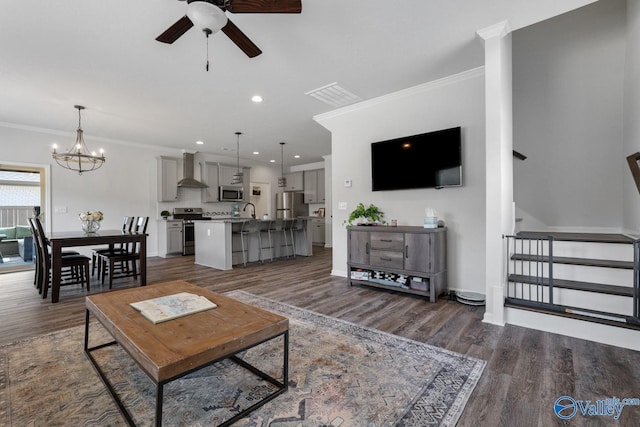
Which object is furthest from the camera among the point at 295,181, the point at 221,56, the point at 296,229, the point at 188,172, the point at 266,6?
the point at 295,181

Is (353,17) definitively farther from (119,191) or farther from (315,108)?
(119,191)

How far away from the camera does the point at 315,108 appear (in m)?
4.58

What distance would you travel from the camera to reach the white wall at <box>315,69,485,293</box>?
3.40 m

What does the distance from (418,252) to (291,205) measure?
247 inches

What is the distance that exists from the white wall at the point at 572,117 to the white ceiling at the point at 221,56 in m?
1.66

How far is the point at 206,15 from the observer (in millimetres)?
1799

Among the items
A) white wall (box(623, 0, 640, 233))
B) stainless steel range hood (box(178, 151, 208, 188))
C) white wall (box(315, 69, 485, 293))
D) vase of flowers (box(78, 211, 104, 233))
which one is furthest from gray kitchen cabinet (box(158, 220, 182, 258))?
white wall (box(623, 0, 640, 233))

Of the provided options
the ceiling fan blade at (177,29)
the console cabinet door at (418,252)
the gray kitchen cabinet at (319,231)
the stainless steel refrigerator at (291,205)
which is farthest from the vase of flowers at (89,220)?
the gray kitchen cabinet at (319,231)

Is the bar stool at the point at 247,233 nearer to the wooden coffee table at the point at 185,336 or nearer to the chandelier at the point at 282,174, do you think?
the chandelier at the point at 282,174

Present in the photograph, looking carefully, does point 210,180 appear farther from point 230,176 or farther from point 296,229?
point 296,229

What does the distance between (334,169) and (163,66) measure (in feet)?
8.82

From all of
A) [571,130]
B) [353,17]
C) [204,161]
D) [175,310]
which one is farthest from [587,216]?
[204,161]

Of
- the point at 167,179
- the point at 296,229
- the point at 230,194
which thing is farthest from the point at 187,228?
the point at 296,229

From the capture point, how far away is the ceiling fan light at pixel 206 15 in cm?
176
